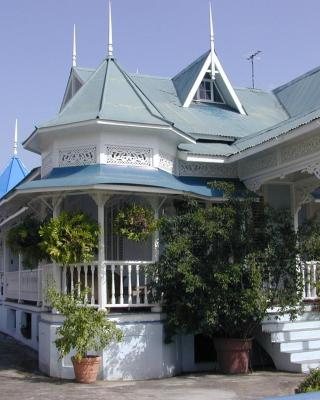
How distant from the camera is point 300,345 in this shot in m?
11.4

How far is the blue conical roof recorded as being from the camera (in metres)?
26.3

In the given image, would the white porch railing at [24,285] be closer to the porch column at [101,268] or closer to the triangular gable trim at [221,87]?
the porch column at [101,268]

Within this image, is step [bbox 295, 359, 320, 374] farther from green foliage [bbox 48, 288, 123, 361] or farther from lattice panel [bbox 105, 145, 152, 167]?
A: lattice panel [bbox 105, 145, 152, 167]

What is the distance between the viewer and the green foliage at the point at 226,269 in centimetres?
1052

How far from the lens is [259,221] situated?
11469 millimetres

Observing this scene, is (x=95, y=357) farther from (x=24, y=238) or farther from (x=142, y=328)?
(x=24, y=238)

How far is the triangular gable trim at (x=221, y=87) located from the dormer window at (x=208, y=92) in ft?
0.42

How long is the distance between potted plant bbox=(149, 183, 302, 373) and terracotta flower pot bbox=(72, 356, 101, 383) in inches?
62.1

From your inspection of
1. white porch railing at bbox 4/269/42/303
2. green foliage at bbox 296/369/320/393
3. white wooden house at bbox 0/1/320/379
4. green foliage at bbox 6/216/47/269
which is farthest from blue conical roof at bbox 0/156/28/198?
green foliage at bbox 296/369/320/393

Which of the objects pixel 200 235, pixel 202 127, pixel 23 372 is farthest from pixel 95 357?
pixel 202 127

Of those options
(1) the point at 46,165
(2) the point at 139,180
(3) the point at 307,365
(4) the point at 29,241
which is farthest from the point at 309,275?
(1) the point at 46,165

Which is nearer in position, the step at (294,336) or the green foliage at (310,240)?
the green foliage at (310,240)

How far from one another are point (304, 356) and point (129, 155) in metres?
5.14

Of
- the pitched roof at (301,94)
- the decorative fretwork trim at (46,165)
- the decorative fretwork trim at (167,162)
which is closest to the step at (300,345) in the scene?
the decorative fretwork trim at (167,162)
